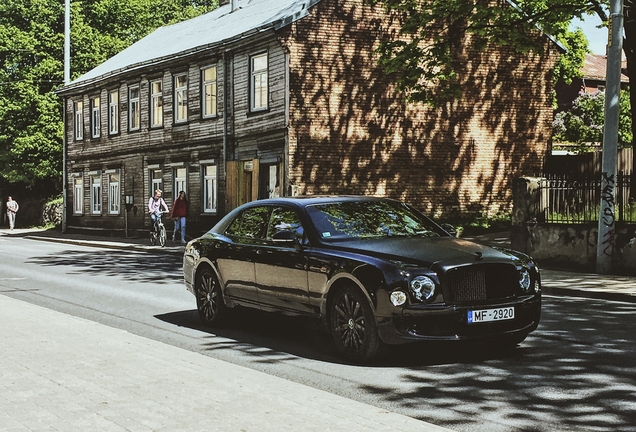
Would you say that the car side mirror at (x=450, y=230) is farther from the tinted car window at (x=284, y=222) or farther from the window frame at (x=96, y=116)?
the window frame at (x=96, y=116)

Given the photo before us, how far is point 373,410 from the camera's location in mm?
6031

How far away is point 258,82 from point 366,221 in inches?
865

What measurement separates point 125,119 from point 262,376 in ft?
114

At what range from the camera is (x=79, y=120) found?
46031 millimetres

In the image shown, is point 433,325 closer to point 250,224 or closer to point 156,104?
point 250,224

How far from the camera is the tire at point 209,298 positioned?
424 inches

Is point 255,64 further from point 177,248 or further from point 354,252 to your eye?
point 354,252

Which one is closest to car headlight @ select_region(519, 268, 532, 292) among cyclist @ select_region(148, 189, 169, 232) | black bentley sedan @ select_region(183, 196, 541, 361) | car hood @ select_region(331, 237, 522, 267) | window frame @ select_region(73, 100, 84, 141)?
black bentley sedan @ select_region(183, 196, 541, 361)

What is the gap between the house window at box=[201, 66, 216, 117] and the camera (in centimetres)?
3359

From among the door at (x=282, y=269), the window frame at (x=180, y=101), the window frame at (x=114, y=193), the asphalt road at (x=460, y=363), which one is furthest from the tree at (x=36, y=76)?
the door at (x=282, y=269)

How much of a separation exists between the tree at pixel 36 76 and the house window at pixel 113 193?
31.8ft

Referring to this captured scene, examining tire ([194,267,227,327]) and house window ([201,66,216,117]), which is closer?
tire ([194,267,227,327])

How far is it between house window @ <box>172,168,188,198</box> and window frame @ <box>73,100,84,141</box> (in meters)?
11.3

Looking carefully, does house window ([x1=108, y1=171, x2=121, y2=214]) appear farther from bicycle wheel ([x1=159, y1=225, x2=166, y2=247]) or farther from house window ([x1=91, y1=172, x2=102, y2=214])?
bicycle wheel ([x1=159, y1=225, x2=166, y2=247])
